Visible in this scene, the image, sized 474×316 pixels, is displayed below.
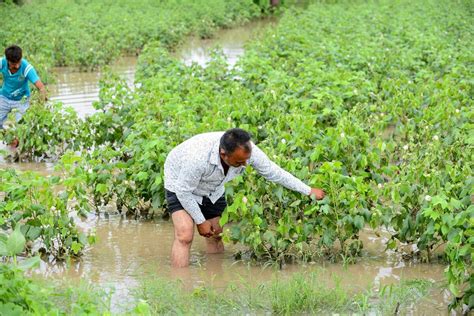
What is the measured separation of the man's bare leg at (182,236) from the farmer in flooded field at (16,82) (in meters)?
4.03

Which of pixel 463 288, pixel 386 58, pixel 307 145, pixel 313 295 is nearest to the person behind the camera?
pixel 313 295

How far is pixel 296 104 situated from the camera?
10.1 metres

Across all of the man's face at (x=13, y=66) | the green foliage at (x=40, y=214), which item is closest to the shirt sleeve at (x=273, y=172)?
the green foliage at (x=40, y=214)

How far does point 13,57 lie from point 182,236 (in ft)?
14.5

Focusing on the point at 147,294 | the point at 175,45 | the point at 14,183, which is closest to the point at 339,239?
the point at 147,294

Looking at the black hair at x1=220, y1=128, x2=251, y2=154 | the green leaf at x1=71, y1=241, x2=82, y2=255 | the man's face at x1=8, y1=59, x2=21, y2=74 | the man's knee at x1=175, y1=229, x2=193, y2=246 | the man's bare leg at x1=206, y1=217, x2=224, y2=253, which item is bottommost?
the man's bare leg at x1=206, y1=217, x2=224, y2=253

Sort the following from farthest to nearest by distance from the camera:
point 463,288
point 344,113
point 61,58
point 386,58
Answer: point 61,58
point 386,58
point 344,113
point 463,288

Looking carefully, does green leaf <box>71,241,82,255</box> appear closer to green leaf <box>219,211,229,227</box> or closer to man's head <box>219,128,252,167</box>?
green leaf <box>219,211,229,227</box>

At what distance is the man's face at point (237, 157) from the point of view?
6676 mm

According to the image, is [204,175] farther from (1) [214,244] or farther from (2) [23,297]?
(2) [23,297]

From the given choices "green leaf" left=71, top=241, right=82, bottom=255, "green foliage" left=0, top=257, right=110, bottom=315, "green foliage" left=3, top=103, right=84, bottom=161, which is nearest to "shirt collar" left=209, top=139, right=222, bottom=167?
"green leaf" left=71, top=241, right=82, bottom=255

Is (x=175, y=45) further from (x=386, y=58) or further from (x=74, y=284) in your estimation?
(x=74, y=284)

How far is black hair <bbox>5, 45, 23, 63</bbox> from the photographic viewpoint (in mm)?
10648

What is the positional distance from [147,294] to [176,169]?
3.57 feet
